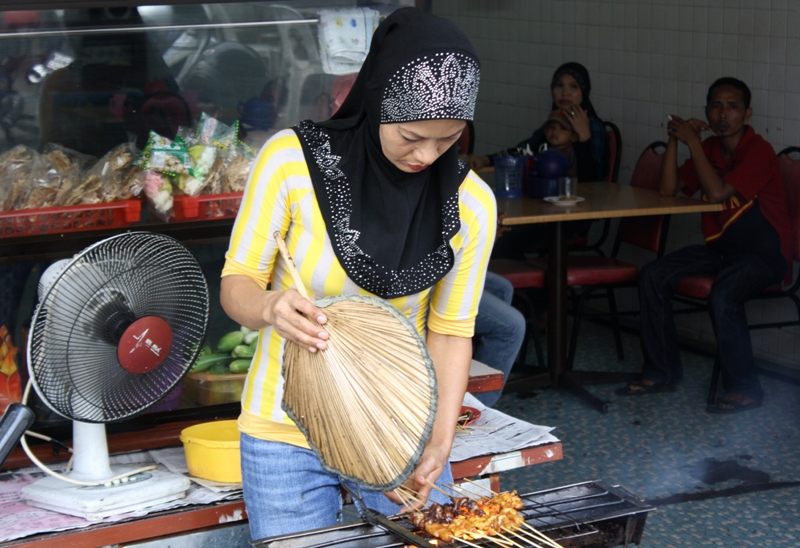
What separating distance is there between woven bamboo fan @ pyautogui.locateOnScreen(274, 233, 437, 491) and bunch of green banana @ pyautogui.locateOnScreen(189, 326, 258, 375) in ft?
5.18

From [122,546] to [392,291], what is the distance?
4.06 feet

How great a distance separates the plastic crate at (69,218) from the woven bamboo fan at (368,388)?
1.54m

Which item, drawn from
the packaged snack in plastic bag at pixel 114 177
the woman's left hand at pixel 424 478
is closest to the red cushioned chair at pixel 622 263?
the packaged snack in plastic bag at pixel 114 177

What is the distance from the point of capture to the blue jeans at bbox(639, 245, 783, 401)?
487 centimetres

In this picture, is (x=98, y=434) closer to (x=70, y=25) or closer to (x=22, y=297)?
(x=22, y=297)

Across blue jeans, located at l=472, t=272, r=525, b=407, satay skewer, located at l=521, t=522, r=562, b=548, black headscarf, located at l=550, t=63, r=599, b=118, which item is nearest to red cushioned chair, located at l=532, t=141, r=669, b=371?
black headscarf, located at l=550, t=63, r=599, b=118

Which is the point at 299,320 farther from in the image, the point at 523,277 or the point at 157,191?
the point at 523,277

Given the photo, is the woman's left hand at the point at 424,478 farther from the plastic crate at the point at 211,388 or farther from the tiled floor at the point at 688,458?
the tiled floor at the point at 688,458

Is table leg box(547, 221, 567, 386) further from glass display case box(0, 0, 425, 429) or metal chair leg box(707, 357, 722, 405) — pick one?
glass display case box(0, 0, 425, 429)

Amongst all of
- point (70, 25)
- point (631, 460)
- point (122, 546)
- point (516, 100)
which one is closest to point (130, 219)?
point (70, 25)

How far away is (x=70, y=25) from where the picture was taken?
3.12 meters

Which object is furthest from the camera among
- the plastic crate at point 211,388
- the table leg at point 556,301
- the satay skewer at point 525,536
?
the table leg at point 556,301

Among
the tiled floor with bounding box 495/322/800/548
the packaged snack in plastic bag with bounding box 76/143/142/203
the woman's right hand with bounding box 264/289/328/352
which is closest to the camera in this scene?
the woman's right hand with bounding box 264/289/328/352

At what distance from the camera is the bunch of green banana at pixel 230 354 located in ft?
11.0
